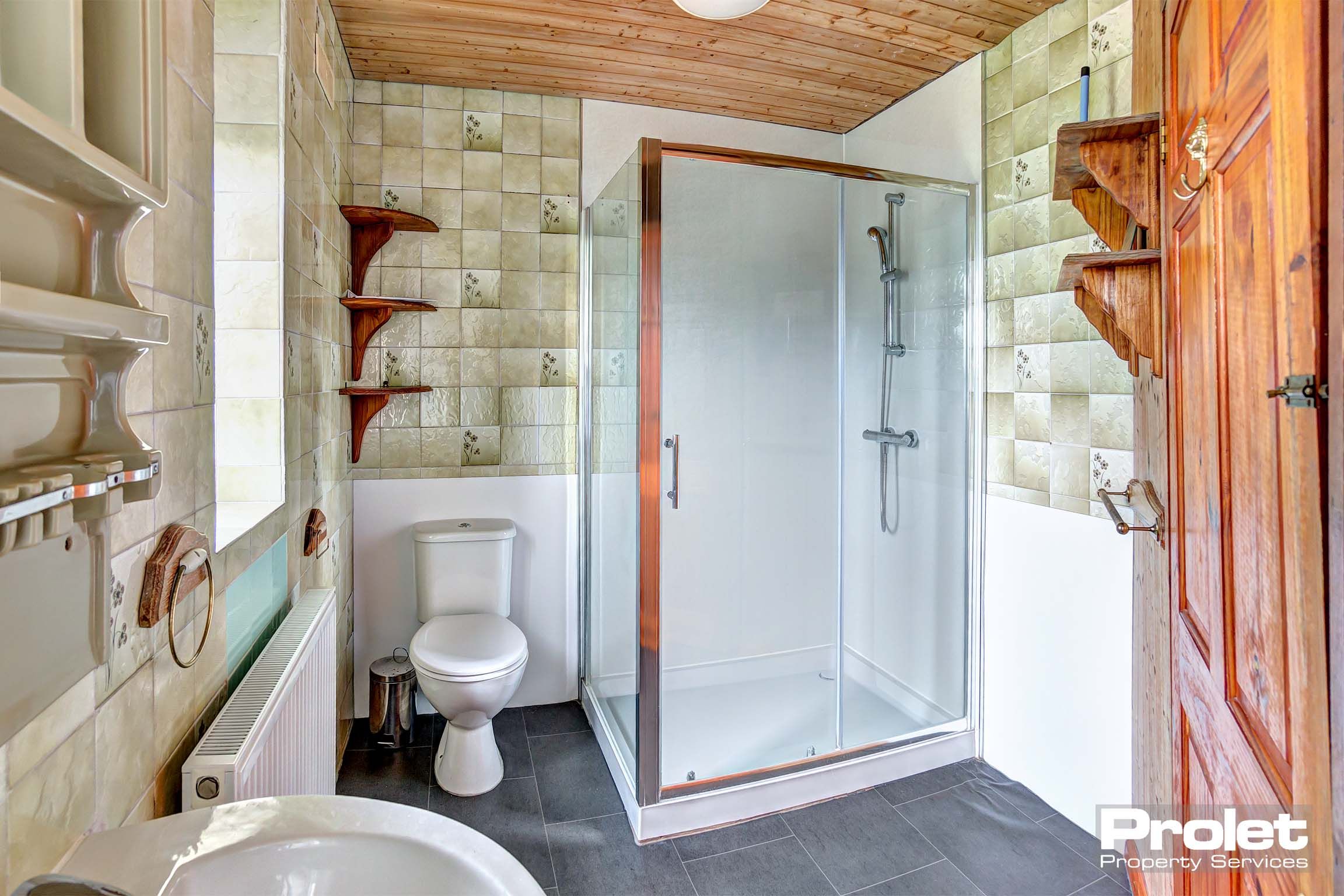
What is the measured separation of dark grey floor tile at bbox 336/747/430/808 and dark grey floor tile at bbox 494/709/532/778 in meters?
0.26

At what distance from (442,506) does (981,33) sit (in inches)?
103

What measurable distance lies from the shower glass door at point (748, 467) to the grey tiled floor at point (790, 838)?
8.9 inches

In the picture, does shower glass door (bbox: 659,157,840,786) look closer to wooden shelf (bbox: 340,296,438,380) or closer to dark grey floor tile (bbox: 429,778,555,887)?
dark grey floor tile (bbox: 429,778,555,887)

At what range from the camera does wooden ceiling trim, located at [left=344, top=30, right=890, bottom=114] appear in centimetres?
231

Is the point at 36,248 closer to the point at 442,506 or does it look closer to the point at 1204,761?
the point at 1204,761

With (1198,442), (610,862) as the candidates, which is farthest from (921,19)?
(610,862)

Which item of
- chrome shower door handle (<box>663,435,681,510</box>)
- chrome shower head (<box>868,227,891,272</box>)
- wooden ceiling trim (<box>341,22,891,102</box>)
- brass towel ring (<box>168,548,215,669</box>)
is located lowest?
brass towel ring (<box>168,548,215,669</box>)

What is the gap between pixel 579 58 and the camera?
2.45 meters

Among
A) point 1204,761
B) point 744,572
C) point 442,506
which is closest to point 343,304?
point 442,506

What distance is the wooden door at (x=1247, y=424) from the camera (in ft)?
1.82

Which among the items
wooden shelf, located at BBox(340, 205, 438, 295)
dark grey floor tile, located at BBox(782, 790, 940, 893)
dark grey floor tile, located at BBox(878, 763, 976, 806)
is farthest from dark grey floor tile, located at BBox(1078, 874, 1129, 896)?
wooden shelf, located at BBox(340, 205, 438, 295)

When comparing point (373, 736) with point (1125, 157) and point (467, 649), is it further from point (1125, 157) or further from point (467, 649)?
point (1125, 157)

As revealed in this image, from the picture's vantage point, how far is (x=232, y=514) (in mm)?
1496

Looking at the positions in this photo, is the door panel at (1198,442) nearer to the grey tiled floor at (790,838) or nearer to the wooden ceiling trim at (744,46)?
the grey tiled floor at (790,838)
